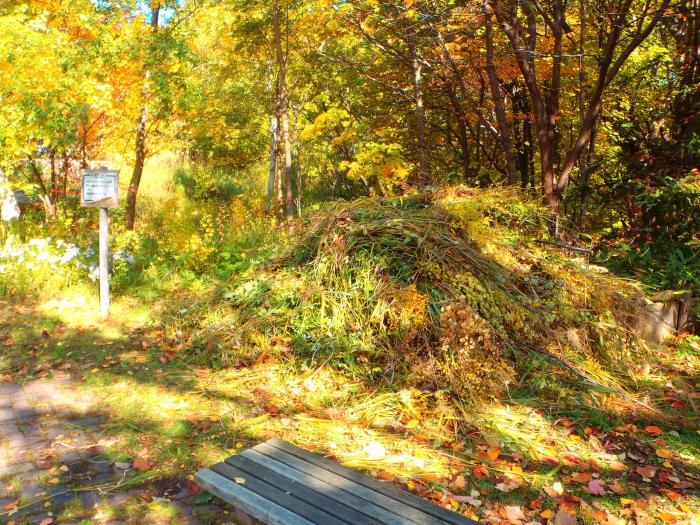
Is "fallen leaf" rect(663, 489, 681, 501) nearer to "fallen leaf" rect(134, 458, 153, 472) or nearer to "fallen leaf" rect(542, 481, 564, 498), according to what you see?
"fallen leaf" rect(542, 481, 564, 498)

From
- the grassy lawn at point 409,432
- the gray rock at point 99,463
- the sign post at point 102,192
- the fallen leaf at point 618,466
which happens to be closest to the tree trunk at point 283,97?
the sign post at point 102,192

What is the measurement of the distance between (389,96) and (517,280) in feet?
21.8

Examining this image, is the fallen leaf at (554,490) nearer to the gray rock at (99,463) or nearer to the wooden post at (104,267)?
the gray rock at (99,463)

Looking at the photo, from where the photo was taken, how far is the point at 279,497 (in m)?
2.40

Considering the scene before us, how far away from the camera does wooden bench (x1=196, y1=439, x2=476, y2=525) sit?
2250 mm

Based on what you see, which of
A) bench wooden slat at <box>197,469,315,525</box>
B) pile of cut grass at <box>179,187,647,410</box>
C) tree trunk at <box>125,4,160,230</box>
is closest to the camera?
bench wooden slat at <box>197,469,315,525</box>

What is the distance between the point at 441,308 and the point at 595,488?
1.77m

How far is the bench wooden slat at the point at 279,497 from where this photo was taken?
2.24m

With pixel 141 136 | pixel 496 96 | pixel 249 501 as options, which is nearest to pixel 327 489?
pixel 249 501

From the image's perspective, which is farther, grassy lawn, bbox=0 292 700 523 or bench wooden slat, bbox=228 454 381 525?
grassy lawn, bbox=0 292 700 523

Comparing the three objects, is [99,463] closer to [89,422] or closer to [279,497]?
[89,422]

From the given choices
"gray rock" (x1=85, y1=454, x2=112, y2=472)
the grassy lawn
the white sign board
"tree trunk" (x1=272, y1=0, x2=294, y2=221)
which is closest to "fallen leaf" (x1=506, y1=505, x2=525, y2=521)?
the grassy lawn

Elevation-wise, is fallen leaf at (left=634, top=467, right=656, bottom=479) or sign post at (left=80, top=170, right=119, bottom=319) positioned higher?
sign post at (left=80, top=170, right=119, bottom=319)

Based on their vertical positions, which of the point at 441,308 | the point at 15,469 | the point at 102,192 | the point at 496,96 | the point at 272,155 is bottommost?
the point at 15,469
